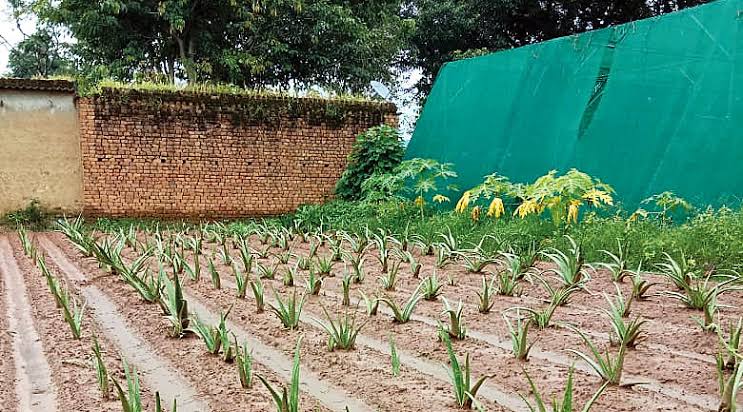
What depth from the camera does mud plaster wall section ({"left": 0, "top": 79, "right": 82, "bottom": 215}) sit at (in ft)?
30.8

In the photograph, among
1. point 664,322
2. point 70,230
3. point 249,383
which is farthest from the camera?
point 70,230

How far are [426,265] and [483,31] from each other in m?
13.2

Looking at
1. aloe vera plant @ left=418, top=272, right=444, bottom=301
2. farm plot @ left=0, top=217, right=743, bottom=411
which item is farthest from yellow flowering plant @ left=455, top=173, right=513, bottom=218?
aloe vera plant @ left=418, top=272, right=444, bottom=301

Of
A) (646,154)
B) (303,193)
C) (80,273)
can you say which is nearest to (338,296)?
(80,273)

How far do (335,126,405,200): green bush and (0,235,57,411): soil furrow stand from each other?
5.67 meters

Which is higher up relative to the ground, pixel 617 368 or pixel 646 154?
pixel 646 154

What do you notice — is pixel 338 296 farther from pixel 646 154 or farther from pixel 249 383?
pixel 646 154

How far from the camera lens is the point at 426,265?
15.1 feet

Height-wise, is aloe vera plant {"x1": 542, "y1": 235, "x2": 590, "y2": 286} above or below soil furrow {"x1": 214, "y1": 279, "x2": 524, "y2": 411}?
above

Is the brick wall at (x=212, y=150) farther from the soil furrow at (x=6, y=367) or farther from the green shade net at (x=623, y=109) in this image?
the soil furrow at (x=6, y=367)

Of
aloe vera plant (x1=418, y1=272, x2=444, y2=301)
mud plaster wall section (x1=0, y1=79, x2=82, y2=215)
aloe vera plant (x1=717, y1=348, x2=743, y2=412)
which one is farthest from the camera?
mud plaster wall section (x1=0, y1=79, x2=82, y2=215)

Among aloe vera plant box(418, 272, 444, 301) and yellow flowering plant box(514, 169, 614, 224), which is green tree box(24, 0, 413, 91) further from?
aloe vera plant box(418, 272, 444, 301)

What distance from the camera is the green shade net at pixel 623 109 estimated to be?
510 cm

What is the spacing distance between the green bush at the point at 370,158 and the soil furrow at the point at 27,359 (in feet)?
18.6
